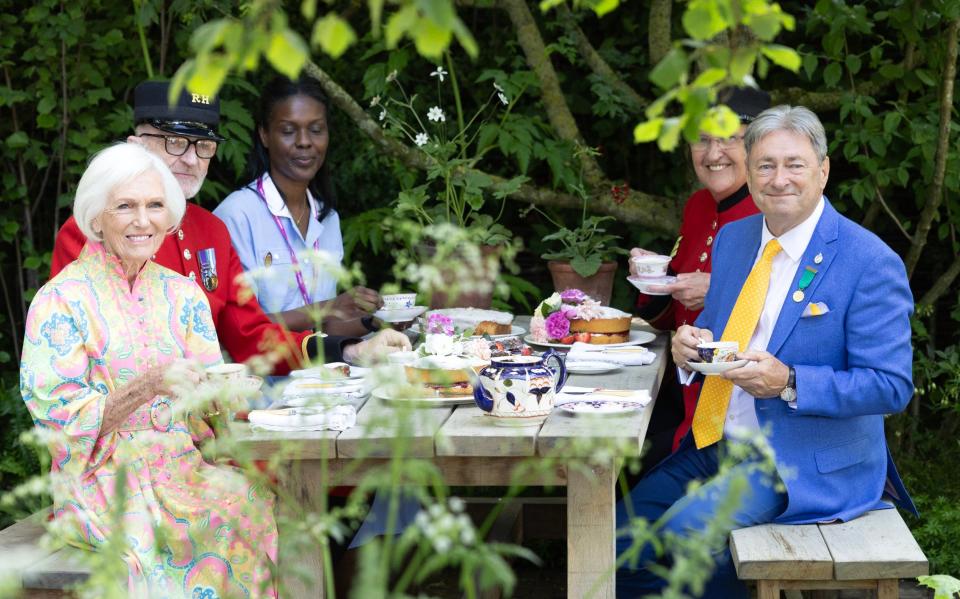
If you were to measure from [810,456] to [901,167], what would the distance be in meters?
2.31

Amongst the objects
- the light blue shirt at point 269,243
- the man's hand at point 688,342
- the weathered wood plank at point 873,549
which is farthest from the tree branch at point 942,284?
the light blue shirt at point 269,243

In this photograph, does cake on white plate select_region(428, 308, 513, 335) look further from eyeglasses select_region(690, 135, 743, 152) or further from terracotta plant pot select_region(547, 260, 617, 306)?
eyeglasses select_region(690, 135, 743, 152)

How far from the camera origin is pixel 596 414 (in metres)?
2.82

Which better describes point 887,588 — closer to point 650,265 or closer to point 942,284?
point 650,265

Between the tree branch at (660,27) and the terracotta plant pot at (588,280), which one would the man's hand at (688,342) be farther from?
the tree branch at (660,27)

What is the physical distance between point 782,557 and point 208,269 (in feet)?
6.06

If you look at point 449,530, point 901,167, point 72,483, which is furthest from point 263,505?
point 901,167

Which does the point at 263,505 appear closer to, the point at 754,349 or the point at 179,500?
the point at 179,500

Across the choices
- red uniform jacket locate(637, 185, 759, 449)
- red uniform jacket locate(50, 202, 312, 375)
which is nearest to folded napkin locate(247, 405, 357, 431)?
red uniform jacket locate(50, 202, 312, 375)

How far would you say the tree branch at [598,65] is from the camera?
5645 mm

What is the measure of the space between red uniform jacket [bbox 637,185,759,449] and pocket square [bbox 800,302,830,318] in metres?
0.93

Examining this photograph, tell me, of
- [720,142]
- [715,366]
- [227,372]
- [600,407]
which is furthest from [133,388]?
[720,142]

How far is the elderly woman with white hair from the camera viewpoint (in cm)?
287

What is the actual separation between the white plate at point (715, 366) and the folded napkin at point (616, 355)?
0.59 m
